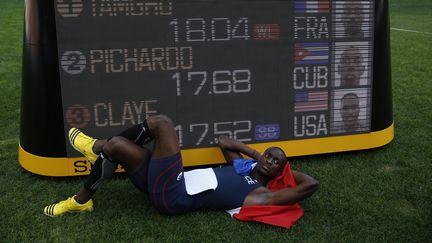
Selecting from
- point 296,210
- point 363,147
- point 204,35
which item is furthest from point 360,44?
point 296,210

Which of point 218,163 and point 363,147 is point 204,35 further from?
point 363,147

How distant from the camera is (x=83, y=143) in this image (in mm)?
3561

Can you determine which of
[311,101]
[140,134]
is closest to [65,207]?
[140,134]

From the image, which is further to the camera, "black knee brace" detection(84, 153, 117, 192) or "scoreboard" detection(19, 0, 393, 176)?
"scoreboard" detection(19, 0, 393, 176)

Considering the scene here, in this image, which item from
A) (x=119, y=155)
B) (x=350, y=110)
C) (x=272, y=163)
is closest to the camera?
(x=119, y=155)

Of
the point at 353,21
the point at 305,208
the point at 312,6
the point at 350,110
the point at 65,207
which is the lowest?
the point at 305,208

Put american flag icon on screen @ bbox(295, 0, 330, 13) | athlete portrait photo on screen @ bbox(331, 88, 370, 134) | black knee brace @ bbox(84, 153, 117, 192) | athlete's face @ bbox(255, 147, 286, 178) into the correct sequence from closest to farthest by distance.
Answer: black knee brace @ bbox(84, 153, 117, 192) → athlete's face @ bbox(255, 147, 286, 178) → american flag icon on screen @ bbox(295, 0, 330, 13) → athlete portrait photo on screen @ bbox(331, 88, 370, 134)

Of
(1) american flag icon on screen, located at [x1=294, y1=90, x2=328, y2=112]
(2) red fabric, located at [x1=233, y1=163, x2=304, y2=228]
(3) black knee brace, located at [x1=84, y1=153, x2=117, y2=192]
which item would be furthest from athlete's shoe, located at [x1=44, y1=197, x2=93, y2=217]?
(1) american flag icon on screen, located at [x1=294, y1=90, x2=328, y2=112]

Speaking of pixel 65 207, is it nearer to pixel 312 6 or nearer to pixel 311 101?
pixel 311 101

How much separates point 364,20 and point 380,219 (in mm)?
1785

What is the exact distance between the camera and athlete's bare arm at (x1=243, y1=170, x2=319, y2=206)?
3350mm

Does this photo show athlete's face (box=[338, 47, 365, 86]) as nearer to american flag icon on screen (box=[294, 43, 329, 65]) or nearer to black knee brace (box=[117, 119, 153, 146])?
american flag icon on screen (box=[294, 43, 329, 65])

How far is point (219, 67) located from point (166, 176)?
3.81 feet

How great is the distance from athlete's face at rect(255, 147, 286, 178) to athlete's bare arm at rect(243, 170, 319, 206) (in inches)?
4.4
